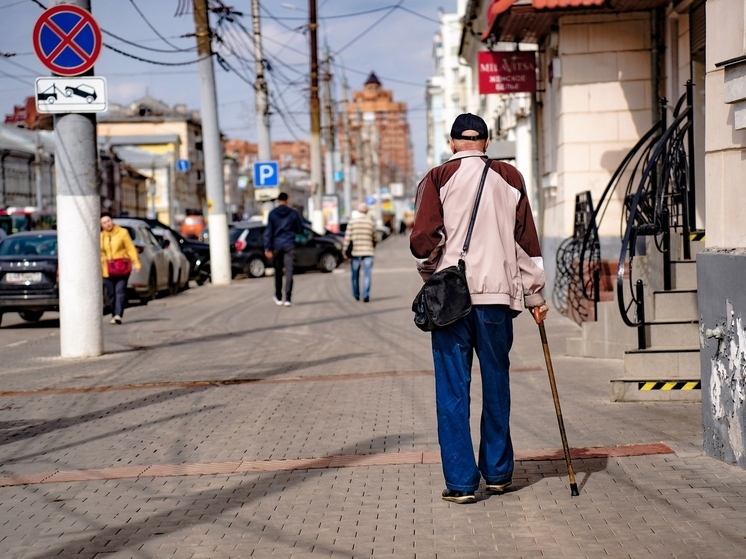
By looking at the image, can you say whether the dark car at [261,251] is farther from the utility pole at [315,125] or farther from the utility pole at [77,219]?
the utility pole at [77,219]

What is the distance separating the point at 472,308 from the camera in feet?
19.2

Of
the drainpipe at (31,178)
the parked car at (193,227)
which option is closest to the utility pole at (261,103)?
the parked car at (193,227)

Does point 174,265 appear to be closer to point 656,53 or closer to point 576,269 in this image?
point 576,269

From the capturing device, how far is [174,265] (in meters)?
25.2

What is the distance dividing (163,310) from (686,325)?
12.6 metres

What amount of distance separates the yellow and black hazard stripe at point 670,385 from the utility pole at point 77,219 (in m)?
6.33

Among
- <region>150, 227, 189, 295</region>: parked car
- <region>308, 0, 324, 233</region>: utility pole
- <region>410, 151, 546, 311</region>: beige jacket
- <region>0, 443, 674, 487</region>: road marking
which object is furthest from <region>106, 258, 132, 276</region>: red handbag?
<region>308, 0, 324, 233</region>: utility pole

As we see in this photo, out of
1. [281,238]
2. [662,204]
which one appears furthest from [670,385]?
[281,238]

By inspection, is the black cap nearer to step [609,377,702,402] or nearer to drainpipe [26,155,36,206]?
step [609,377,702,402]

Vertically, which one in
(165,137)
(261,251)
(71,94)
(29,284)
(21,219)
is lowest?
(29,284)

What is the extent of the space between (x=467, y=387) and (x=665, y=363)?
340 centimetres

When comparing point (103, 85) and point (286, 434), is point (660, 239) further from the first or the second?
point (103, 85)

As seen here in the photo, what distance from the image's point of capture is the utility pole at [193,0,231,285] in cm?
2809

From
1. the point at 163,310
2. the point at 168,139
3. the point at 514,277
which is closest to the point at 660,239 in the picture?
the point at 514,277
